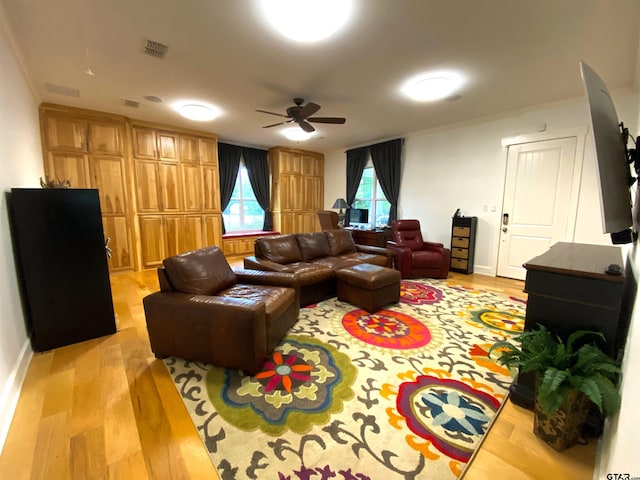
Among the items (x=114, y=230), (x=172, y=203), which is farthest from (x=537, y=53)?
(x=114, y=230)

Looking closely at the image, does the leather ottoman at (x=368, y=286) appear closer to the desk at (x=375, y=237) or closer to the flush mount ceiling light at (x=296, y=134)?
the desk at (x=375, y=237)

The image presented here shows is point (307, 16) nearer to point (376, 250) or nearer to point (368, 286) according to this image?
point (368, 286)

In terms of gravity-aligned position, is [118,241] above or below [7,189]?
below

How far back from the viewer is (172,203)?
5.21 meters

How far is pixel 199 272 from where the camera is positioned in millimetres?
2311

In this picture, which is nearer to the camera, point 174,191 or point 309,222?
point 174,191

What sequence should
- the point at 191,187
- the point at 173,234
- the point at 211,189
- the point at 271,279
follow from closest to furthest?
the point at 271,279 < the point at 173,234 < the point at 191,187 < the point at 211,189

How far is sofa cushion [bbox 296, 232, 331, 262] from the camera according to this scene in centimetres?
387

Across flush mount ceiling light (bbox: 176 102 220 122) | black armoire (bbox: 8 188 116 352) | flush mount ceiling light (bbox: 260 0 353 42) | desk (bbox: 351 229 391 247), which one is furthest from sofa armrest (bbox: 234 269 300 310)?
desk (bbox: 351 229 391 247)

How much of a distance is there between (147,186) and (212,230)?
1.44 meters

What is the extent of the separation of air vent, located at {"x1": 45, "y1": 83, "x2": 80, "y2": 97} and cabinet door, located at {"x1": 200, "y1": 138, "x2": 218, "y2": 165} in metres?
2.05

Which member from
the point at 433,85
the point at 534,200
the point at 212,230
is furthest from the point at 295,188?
the point at 534,200

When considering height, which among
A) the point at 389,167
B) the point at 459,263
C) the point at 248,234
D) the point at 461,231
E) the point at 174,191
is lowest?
the point at 459,263

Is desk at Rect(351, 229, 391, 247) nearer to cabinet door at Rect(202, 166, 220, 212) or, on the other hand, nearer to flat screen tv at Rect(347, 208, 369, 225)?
flat screen tv at Rect(347, 208, 369, 225)
